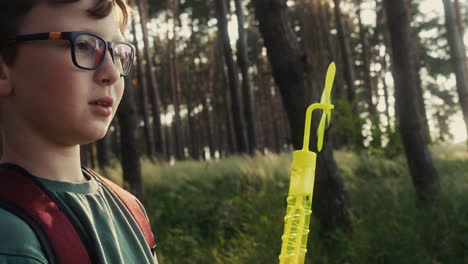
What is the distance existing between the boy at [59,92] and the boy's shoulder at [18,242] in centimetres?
14

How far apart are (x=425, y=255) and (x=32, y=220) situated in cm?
443

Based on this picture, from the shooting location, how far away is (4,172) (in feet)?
3.90

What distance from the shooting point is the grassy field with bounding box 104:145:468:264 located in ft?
16.1

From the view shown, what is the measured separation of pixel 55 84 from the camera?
3.94ft

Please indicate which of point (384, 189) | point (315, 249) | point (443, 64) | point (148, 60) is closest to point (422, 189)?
point (384, 189)

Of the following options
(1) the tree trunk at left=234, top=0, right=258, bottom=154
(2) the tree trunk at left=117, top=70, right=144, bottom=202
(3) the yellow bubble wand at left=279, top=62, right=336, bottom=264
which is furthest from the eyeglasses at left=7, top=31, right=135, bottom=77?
(1) the tree trunk at left=234, top=0, right=258, bottom=154

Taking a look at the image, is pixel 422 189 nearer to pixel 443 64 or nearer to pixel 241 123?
pixel 241 123

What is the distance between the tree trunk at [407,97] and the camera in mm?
6781

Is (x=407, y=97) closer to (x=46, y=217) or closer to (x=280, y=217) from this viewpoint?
(x=280, y=217)

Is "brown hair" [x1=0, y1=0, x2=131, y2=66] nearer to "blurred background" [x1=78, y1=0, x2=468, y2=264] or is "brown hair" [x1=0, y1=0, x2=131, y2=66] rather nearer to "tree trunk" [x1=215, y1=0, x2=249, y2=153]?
"blurred background" [x1=78, y1=0, x2=468, y2=264]

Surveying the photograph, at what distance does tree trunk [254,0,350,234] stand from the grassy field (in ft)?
0.70

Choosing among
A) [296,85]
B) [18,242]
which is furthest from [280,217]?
[18,242]

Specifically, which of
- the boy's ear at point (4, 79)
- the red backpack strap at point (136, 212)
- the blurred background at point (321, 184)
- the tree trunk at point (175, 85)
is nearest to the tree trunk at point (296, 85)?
the blurred background at point (321, 184)

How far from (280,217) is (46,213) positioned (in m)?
4.80
